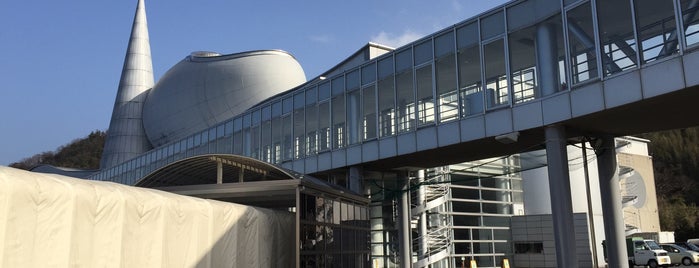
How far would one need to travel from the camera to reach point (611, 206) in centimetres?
1933

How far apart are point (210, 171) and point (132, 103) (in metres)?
60.7

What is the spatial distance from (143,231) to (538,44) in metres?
13.3

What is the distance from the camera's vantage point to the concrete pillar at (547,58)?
18062 mm

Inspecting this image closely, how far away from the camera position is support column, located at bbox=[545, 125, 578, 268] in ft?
58.3

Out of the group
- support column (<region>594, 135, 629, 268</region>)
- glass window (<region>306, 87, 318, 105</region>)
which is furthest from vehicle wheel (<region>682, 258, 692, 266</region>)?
glass window (<region>306, 87, 318, 105</region>)

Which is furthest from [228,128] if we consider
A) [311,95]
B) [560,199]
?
[560,199]

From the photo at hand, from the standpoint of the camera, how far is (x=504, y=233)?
3559 cm

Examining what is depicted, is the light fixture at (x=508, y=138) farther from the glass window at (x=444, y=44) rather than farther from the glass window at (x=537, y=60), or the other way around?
the glass window at (x=444, y=44)

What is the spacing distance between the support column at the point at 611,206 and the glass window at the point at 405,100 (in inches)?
269

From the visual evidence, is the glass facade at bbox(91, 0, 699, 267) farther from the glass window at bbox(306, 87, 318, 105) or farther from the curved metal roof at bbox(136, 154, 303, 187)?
the curved metal roof at bbox(136, 154, 303, 187)

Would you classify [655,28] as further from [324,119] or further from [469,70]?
[324,119]

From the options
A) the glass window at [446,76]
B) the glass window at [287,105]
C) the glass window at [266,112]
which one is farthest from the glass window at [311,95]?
the glass window at [446,76]

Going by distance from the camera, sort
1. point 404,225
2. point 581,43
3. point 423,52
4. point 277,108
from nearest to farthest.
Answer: point 581,43
point 423,52
point 404,225
point 277,108

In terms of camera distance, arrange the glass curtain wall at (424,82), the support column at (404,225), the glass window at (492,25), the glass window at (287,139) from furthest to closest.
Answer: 1. the glass window at (287,139)
2. the support column at (404,225)
3. the glass curtain wall at (424,82)
4. the glass window at (492,25)
